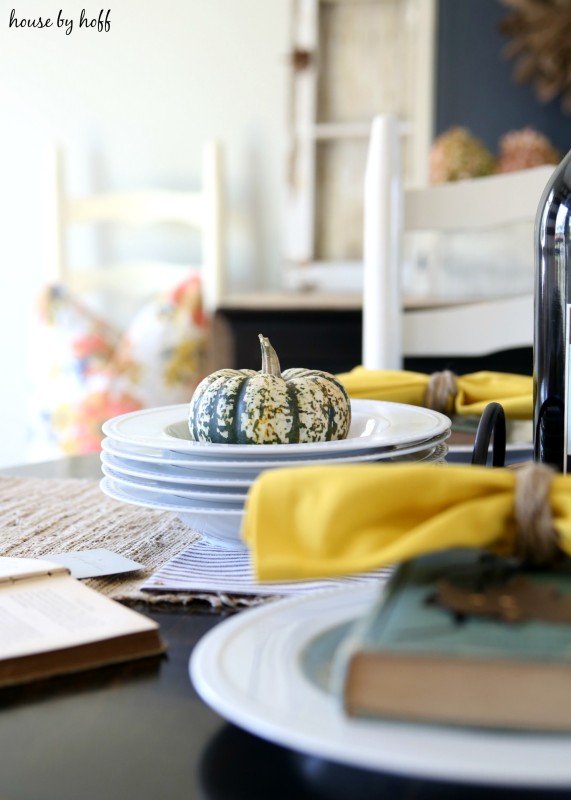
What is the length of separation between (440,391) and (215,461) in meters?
0.32

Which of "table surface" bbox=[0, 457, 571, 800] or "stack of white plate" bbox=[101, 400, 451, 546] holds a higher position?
"stack of white plate" bbox=[101, 400, 451, 546]

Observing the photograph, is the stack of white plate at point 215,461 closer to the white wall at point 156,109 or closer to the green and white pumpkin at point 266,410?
the green and white pumpkin at point 266,410

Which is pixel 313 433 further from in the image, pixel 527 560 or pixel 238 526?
pixel 527 560

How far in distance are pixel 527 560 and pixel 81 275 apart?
2431mm

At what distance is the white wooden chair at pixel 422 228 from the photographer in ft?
3.98

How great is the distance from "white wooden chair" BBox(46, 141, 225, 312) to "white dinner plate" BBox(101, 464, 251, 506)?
1937 mm

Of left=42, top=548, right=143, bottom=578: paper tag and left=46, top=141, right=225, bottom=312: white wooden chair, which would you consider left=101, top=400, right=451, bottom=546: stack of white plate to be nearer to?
left=42, top=548, right=143, bottom=578: paper tag

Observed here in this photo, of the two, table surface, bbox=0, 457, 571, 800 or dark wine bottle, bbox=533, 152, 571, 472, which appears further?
dark wine bottle, bbox=533, 152, 571, 472

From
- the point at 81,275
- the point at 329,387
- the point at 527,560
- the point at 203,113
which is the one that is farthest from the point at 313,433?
the point at 203,113

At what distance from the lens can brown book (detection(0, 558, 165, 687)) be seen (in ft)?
1.35

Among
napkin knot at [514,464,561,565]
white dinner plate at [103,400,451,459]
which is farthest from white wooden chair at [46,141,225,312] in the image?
napkin knot at [514,464,561,565]

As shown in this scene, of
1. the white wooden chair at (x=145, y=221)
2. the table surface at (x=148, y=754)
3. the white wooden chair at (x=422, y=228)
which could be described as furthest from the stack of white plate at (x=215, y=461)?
the white wooden chair at (x=145, y=221)

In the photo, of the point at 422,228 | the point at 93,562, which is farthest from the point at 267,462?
the point at 422,228

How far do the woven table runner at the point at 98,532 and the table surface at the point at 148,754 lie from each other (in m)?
0.10
